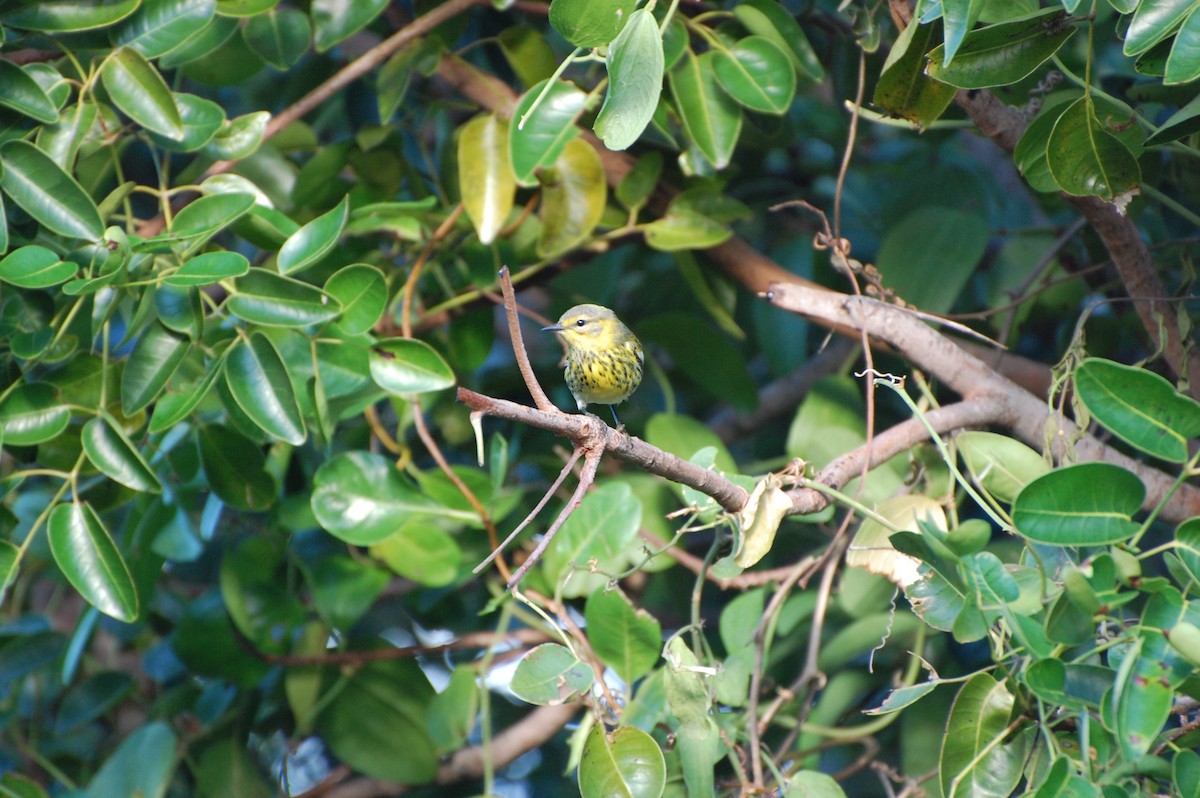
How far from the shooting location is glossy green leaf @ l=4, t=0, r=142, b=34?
1.45 m

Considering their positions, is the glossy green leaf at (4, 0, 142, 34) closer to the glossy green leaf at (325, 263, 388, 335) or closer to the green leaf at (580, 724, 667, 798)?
the glossy green leaf at (325, 263, 388, 335)

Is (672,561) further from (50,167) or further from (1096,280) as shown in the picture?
(50,167)

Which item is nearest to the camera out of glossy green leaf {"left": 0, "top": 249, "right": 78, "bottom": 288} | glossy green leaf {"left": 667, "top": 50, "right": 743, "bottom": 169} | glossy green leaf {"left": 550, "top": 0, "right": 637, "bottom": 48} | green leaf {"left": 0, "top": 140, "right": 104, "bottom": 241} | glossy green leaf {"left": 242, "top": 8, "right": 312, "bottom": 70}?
glossy green leaf {"left": 550, "top": 0, "right": 637, "bottom": 48}

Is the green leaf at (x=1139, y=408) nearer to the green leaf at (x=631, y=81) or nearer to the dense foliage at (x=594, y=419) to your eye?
the dense foliage at (x=594, y=419)

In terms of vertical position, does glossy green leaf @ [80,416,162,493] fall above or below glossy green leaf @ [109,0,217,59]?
below

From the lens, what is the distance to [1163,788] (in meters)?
1.04

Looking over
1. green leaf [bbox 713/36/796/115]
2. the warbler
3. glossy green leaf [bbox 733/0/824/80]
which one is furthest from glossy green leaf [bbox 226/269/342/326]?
glossy green leaf [bbox 733/0/824/80]

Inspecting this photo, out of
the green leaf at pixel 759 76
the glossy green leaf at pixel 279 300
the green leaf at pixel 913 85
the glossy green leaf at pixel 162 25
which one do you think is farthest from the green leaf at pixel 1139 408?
the glossy green leaf at pixel 162 25

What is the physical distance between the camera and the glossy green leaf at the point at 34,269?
1.28m

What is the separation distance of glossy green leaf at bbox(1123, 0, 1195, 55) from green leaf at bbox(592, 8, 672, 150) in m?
0.47

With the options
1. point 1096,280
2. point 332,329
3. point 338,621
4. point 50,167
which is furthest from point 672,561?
point 50,167

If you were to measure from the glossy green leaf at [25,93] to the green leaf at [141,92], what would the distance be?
10 cm

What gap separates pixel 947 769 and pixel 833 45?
1.47 m

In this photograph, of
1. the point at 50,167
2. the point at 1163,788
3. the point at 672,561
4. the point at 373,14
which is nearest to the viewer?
the point at 1163,788
